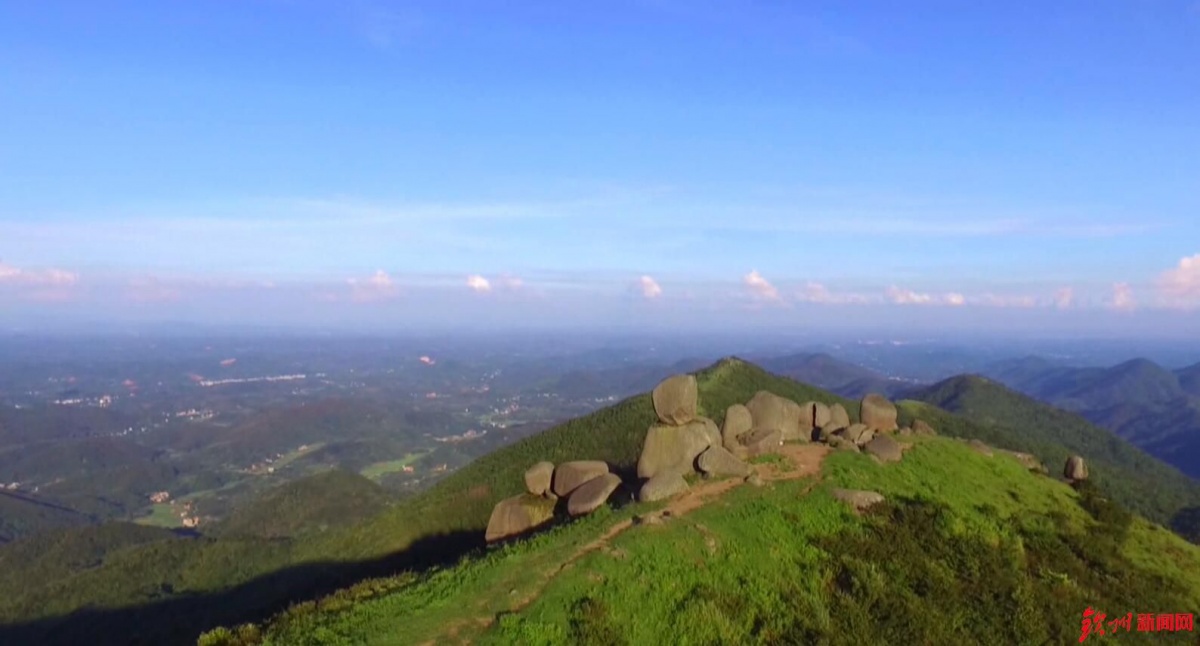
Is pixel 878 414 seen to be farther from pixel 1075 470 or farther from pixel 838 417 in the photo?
pixel 1075 470

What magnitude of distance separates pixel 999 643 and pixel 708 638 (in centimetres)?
858

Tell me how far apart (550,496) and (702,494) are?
322 inches

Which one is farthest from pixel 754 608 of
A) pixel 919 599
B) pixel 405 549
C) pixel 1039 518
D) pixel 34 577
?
pixel 34 577

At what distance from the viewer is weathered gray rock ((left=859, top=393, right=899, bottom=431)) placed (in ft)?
136

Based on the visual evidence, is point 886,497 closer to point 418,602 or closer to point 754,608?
point 754,608

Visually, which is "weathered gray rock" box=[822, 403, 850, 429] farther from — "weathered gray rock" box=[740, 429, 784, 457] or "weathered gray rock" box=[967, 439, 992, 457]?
"weathered gray rock" box=[740, 429, 784, 457]

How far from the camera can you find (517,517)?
30.5 m

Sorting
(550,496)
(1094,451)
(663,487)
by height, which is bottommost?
(1094,451)

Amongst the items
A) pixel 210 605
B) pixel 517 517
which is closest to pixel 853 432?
pixel 517 517

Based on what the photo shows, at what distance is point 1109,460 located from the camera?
166250mm

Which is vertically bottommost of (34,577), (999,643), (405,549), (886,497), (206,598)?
(34,577)

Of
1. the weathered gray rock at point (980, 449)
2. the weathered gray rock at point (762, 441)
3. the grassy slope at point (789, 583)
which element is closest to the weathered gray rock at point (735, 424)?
the weathered gray rock at point (762, 441)

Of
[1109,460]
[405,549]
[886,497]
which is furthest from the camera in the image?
[1109,460]

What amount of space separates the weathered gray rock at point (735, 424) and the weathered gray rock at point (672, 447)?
2.90 metres
